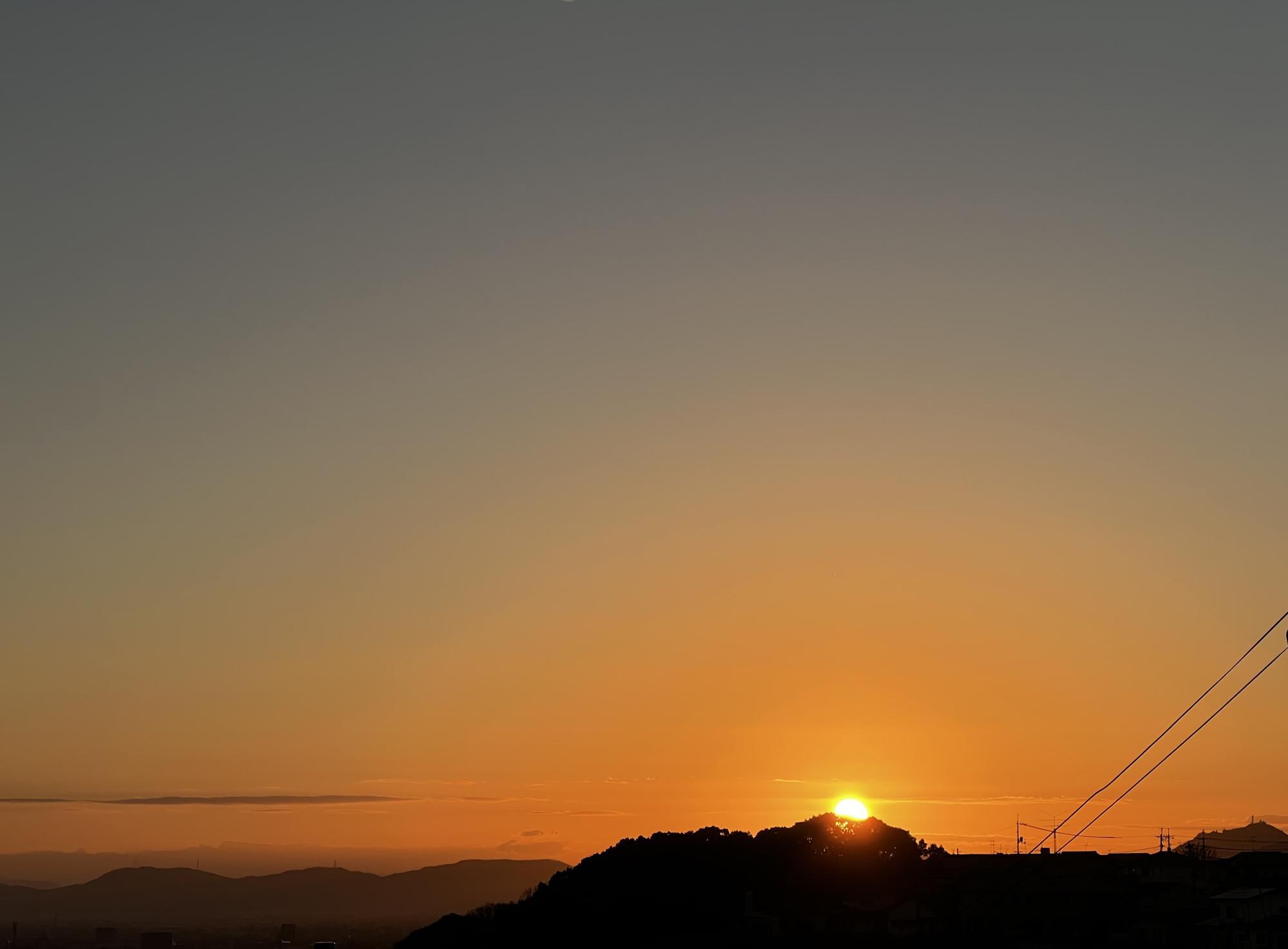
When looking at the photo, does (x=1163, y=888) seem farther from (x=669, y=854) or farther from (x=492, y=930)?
(x=492, y=930)

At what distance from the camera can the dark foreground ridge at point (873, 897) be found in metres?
90.5

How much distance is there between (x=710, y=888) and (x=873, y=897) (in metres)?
14.2

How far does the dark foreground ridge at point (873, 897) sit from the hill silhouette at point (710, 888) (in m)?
0.15

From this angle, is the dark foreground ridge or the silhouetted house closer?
the silhouetted house

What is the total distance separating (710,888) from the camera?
10625cm

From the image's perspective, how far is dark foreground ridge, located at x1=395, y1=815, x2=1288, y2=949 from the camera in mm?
90500

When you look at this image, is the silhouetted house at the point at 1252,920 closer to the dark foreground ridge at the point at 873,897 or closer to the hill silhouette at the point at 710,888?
the dark foreground ridge at the point at 873,897

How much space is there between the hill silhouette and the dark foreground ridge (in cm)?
15

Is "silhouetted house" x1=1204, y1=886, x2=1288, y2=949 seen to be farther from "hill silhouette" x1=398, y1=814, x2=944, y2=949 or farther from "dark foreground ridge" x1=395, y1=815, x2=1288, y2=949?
"hill silhouette" x1=398, y1=814, x2=944, y2=949

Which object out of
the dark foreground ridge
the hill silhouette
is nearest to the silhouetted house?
the dark foreground ridge

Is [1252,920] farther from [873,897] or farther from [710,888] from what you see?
[710,888]

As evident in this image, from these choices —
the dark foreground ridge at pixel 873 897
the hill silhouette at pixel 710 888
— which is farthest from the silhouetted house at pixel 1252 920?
the hill silhouette at pixel 710 888

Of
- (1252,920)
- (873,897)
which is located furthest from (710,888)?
(1252,920)

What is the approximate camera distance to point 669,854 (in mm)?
111188
